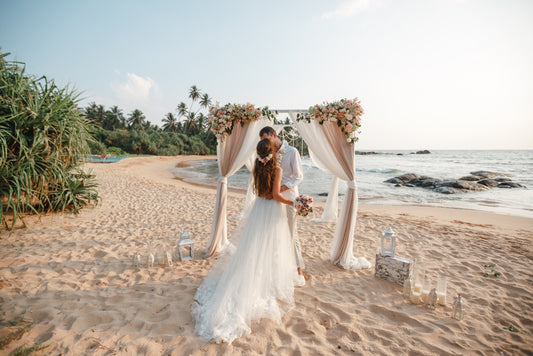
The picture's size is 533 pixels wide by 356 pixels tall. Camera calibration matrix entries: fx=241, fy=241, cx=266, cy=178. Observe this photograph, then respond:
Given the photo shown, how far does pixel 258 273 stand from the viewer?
288 cm

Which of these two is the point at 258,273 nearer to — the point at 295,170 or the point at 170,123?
the point at 295,170

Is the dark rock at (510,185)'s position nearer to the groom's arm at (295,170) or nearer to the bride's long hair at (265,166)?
the groom's arm at (295,170)

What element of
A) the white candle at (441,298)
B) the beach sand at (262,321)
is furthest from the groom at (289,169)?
the white candle at (441,298)

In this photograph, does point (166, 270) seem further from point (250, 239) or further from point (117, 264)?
point (250, 239)

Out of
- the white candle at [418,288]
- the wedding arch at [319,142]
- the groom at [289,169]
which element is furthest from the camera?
the wedding arch at [319,142]

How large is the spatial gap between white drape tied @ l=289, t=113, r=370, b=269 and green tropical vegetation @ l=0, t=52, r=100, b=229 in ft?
17.2

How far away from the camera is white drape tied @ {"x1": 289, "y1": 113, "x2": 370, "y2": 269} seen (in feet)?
14.0

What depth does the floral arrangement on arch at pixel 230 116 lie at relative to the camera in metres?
4.45

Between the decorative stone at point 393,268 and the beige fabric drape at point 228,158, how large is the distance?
2.77 m

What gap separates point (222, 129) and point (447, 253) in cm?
520

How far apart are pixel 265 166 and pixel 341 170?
1999mm

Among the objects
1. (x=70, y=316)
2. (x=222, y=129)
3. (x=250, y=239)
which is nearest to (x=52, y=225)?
(x=70, y=316)

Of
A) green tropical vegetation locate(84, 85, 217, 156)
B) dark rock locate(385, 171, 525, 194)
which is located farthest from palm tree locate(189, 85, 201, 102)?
dark rock locate(385, 171, 525, 194)

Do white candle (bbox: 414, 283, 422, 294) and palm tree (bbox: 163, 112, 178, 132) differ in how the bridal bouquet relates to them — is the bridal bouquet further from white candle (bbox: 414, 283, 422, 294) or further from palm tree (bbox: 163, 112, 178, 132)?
palm tree (bbox: 163, 112, 178, 132)
